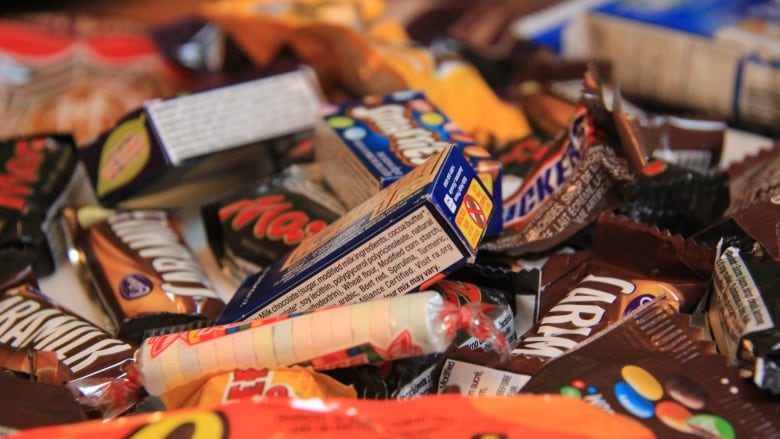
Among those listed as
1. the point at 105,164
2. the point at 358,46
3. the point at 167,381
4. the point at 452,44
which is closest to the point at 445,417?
the point at 167,381

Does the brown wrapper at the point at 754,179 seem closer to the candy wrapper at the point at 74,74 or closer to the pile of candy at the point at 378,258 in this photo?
the pile of candy at the point at 378,258

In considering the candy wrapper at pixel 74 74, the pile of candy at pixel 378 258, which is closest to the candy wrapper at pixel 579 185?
the pile of candy at pixel 378 258

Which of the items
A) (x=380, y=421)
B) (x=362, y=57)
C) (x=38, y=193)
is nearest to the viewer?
(x=380, y=421)

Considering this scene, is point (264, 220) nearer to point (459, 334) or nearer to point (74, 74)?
point (459, 334)

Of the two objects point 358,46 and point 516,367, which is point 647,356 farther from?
point 358,46

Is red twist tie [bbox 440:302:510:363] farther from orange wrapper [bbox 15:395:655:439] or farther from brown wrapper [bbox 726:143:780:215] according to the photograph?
brown wrapper [bbox 726:143:780:215]

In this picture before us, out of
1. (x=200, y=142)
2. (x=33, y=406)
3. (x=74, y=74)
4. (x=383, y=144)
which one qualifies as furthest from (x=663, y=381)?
(x=74, y=74)

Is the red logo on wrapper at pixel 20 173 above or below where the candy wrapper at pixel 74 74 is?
below

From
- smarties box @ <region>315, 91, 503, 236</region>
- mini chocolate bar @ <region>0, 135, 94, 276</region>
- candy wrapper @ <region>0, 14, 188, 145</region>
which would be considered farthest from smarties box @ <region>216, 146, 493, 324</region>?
candy wrapper @ <region>0, 14, 188, 145</region>
